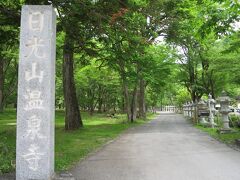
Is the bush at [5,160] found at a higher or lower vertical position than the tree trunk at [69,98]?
lower

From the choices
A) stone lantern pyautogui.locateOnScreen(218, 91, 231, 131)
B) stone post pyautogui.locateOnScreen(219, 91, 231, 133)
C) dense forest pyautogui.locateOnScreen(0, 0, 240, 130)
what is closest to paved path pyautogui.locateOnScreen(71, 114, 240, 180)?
dense forest pyautogui.locateOnScreen(0, 0, 240, 130)

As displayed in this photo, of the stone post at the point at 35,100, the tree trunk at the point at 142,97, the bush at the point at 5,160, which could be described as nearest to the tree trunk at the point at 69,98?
the bush at the point at 5,160

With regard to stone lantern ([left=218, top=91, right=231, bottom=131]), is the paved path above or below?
below

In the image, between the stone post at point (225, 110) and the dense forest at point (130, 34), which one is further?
the stone post at point (225, 110)

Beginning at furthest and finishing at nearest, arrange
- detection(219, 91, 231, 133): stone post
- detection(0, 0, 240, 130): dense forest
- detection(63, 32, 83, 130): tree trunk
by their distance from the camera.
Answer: detection(63, 32, 83, 130): tree trunk
detection(219, 91, 231, 133): stone post
detection(0, 0, 240, 130): dense forest

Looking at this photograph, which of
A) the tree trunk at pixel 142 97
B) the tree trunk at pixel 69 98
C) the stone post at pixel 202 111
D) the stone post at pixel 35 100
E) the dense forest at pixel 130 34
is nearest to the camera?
the stone post at pixel 35 100

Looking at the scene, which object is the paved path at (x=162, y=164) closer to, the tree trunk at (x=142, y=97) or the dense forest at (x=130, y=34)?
the dense forest at (x=130, y=34)

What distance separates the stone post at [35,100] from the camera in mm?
6777

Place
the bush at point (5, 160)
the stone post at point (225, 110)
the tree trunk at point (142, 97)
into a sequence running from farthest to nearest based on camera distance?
the tree trunk at point (142, 97), the stone post at point (225, 110), the bush at point (5, 160)

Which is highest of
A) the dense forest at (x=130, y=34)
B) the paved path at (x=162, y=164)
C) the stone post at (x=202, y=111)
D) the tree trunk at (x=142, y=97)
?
the dense forest at (x=130, y=34)

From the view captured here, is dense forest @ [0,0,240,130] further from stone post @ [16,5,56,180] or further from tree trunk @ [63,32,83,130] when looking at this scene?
stone post @ [16,5,56,180]

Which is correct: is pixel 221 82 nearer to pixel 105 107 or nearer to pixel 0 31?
pixel 105 107

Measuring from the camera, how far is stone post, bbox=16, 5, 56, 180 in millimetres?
6777

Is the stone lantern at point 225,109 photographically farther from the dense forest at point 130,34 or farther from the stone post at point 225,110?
the dense forest at point 130,34
